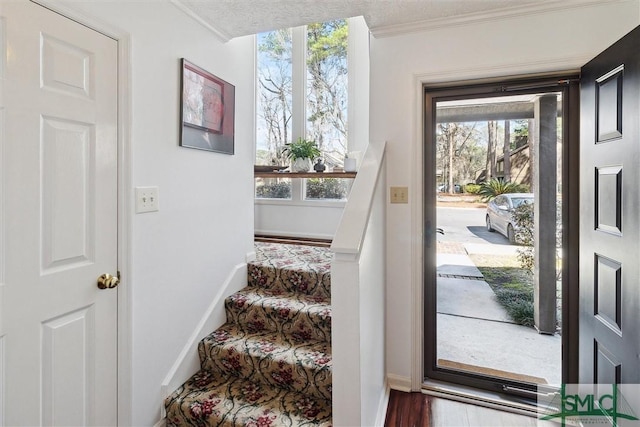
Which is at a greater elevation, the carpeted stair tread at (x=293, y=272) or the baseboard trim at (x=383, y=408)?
the carpeted stair tread at (x=293, y=272)

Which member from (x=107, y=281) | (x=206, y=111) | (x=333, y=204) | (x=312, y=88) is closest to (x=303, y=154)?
(x=333, y=204)

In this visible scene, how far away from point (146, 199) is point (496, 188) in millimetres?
2063

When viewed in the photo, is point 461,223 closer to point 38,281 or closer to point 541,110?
point 541,110

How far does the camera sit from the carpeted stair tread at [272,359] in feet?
5.77

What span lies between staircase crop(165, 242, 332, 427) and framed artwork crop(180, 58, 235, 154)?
994mm

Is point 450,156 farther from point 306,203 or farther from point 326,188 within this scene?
point 306,203

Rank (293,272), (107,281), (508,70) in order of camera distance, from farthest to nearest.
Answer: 1. (293,272)
2. (508,70)
3. (107,281)

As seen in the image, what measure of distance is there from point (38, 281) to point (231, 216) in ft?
4.02

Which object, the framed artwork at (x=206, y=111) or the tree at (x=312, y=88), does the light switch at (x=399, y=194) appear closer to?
the framed artwork at (x=206, y=111)

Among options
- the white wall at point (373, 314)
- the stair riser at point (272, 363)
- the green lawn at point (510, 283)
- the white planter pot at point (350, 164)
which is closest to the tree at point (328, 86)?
the white planter pot at point (350, 164)

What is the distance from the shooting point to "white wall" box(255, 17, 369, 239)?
317 cm

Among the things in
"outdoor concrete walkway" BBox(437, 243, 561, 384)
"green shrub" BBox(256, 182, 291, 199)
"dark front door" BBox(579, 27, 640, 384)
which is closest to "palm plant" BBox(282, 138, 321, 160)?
"green shrub" BBox(256, 182, 291, 199)

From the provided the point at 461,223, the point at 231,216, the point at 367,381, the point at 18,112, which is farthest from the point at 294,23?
the point at 367,381

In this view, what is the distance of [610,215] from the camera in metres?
1.50
